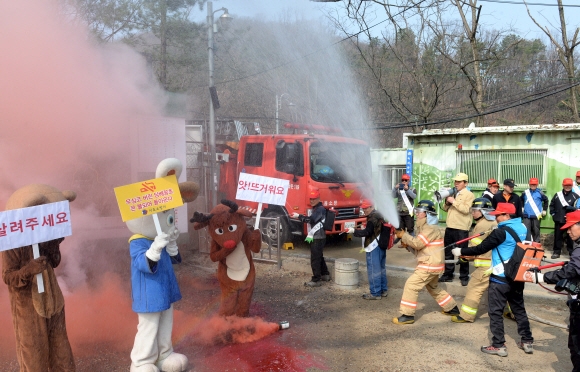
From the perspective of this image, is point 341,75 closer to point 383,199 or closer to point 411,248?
point 383,199

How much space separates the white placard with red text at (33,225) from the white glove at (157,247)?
2.31 ft

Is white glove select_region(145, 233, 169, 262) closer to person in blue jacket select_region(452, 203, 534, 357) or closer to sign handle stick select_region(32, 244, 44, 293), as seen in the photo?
sign handle stick select_region(32, 244, 44, 293)

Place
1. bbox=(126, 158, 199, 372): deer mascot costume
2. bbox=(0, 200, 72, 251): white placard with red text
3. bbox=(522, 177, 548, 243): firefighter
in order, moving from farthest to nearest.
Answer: bbox=(522, 177, 548, 243): firefighter, bbox=(126, 158, 199, 372): deer mascot costume, bbox=(0, 200, 72, 251): white placard with red text

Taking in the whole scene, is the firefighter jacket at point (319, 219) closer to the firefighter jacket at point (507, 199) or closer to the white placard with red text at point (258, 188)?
the white placard with red text at point (258, 188)

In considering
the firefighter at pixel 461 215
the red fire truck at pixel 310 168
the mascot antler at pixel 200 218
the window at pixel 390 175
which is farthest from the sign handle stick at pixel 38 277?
the window at pixel 390 175

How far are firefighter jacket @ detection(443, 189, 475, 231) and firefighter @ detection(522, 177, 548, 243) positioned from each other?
3109 millimetres

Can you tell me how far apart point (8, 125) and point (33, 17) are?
54.7 inches

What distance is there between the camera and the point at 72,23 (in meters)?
5.97

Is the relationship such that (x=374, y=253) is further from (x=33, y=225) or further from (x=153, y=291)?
(x=33, y=225)

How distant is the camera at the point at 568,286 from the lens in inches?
147

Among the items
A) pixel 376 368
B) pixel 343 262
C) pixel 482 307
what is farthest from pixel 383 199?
pixel 376 368

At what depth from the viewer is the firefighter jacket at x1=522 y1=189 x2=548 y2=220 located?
916cm

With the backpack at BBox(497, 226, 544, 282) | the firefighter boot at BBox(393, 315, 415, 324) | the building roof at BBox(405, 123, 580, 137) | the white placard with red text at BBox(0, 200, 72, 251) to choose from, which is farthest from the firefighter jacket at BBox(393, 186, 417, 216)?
the white placard with red text at BBox(0, 200, 72, 251)

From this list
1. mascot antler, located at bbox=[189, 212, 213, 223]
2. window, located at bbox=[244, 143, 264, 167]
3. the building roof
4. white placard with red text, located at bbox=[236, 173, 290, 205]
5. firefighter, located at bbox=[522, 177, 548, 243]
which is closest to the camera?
mascot antler, located at bbox=[189, 212, 213, 223]
